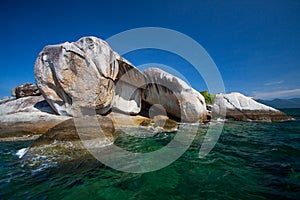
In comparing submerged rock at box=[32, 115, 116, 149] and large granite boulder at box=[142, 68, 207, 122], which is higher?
large granite boulder at box=[142, 68, 207, 122]

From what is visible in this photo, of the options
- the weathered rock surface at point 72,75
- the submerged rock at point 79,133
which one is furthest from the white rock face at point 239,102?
the submerged rock at point 79,133

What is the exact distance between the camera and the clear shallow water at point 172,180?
10.8ft

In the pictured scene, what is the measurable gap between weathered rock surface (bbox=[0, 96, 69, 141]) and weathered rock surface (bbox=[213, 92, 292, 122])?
14339 mm

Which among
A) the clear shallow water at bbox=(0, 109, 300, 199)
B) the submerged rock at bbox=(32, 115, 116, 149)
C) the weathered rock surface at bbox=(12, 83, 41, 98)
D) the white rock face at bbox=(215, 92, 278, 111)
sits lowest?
the clear shallow water at bbox=(0, 109, 300, 199)

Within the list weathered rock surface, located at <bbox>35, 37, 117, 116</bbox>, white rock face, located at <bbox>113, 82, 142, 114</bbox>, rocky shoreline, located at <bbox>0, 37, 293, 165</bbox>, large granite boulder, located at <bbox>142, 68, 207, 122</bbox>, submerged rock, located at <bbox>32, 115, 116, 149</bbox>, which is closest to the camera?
submerged rock, located at <bbox>32, 115, 116, 149</bbox>

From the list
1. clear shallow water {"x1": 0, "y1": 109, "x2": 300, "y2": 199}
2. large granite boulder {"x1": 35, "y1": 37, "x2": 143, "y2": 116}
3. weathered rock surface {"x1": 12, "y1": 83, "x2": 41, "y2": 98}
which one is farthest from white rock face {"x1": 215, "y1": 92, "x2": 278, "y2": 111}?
weathered rock surface {"x1": 12, "y1": 83, "x2": 41, "y2": 98}

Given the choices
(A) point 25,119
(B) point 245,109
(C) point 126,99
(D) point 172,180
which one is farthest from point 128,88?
(B) point 245,109

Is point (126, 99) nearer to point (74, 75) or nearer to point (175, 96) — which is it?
point (175, 96)

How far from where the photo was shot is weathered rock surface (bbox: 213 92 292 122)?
49.6 feet

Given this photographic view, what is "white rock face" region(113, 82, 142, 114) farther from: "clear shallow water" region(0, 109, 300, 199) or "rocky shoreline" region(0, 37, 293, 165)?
"clear shallow water" region(0, 109, 300, 199)

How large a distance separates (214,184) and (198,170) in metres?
0.78

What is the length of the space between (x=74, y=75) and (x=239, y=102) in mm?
15253

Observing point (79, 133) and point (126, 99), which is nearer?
point (79, 133)

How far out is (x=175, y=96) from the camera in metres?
13.0
